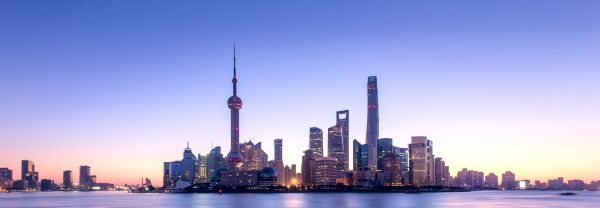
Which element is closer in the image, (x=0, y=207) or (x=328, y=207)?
(x=328, y=207)

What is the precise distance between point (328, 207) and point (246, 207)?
22136 mm

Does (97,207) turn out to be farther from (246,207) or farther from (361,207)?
(361,207)

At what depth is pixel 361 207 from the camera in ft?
524

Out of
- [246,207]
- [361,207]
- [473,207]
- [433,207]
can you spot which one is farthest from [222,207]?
[473,207]

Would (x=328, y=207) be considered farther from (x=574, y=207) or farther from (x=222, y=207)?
(x=574, y=207)

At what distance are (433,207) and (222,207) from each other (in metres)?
58.4

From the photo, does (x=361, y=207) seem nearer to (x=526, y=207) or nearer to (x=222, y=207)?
(x=222, y=207)

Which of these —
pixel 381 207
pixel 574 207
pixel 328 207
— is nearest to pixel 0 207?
pixel 328 207

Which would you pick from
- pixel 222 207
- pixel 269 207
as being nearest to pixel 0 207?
pixel 222 207

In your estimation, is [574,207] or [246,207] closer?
[246,207]

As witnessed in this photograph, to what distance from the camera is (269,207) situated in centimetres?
15912

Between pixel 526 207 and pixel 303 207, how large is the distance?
65.9 m

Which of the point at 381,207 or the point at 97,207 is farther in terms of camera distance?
the point at 97,207

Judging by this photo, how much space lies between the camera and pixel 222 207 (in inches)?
6486
